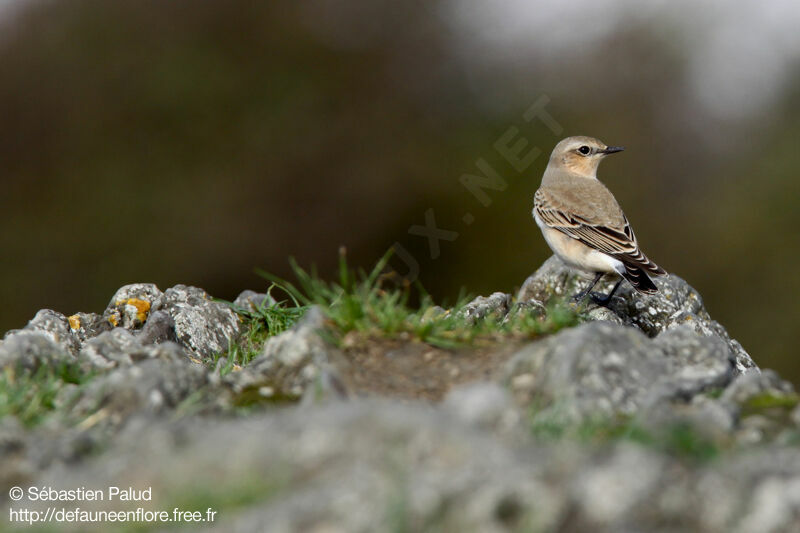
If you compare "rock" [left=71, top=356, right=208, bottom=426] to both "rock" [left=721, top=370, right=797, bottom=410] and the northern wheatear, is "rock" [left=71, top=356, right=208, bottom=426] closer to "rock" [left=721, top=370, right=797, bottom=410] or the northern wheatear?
"rock" [left=721, top=370, right=797, bottom=410]

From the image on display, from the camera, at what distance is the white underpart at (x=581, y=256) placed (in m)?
10.7

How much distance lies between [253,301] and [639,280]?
3932 mm

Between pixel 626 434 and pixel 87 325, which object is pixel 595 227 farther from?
pixel 626 434

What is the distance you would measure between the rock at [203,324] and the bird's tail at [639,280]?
405 cm

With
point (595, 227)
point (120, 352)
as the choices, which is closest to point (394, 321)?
point (120, 352)

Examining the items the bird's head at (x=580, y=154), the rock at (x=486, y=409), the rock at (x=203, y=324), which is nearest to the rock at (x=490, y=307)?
the rock at (x=203, y=324)

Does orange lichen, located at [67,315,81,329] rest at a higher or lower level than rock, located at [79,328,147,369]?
higher

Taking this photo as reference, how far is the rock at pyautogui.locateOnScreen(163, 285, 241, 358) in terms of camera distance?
8523 mm

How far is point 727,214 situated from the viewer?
26.3 m

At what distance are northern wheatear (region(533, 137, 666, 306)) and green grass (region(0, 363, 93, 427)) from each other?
6111 mm

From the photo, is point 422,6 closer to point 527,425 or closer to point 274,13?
point 274,13

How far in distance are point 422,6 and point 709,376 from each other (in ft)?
76.7

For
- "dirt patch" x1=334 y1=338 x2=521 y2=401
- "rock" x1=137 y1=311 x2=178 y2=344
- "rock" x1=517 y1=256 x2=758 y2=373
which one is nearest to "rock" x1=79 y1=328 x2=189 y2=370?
"dirt patch" x1=334 y1=338 x2=521 y2=401

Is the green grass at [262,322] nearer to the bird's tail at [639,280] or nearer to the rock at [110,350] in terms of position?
the rock at [110,350]
